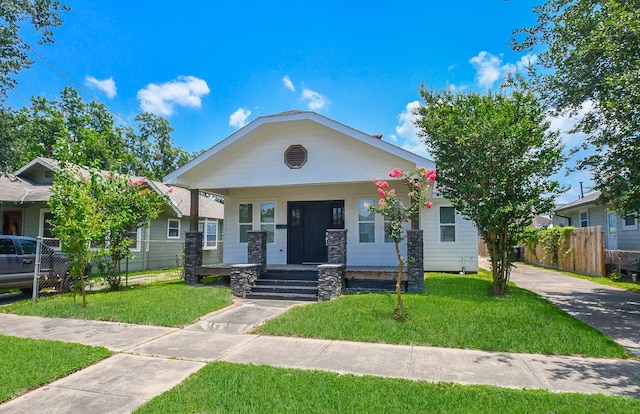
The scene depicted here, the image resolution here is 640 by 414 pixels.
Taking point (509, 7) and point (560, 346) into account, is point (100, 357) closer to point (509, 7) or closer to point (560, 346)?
point (560, 346)

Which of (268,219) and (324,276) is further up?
(268,219)

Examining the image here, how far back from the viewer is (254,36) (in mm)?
13391

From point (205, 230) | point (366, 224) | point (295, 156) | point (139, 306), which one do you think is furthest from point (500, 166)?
point (205, 230)

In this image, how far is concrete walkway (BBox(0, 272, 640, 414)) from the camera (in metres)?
3.82

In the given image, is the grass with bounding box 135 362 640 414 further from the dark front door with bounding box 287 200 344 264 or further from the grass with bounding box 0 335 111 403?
the dark front door with bounding box 287 200 344 264

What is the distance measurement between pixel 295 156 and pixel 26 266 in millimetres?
7706

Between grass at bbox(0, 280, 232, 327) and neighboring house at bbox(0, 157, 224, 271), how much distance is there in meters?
3.75

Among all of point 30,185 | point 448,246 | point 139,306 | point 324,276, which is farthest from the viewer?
point 30,185

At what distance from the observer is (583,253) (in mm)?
15453

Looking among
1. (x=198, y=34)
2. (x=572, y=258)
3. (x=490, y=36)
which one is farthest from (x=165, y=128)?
(x=572, y=258)

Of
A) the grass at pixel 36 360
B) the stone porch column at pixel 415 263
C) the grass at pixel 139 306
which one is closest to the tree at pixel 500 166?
the stone porch column at pixel 415 263

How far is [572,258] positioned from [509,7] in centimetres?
1166

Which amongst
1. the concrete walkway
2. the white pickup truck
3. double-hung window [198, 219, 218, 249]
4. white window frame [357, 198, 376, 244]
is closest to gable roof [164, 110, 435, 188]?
white window frame [357, 198, 376, 244]

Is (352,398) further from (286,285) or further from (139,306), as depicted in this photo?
(286,285)
